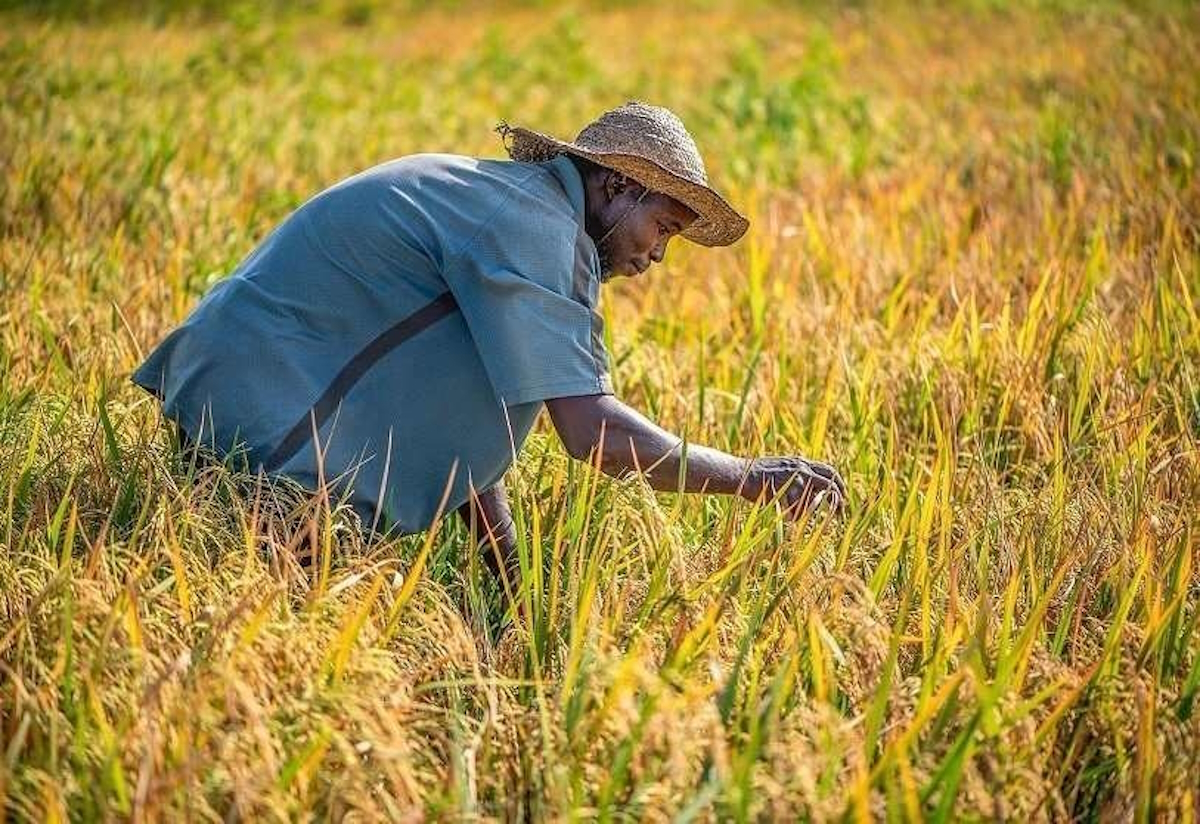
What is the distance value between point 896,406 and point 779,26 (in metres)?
10.1

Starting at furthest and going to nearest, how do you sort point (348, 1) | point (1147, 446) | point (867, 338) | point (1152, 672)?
point (348, 1) < point (867, 338) < point (1147, 446) < point (1152, 672)

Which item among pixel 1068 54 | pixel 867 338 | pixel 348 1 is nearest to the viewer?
pixel 867 338

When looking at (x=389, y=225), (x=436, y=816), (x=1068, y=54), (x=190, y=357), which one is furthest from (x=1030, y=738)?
(x=1068, y=54)

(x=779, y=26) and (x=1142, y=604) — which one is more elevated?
(x=779, y=26)

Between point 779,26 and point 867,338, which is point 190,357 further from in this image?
point 779,26

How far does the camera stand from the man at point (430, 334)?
2273 millimetres

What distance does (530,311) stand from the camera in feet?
7.30

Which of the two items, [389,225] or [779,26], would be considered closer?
[389,225]

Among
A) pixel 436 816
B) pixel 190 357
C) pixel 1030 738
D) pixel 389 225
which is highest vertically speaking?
pixel 389 225

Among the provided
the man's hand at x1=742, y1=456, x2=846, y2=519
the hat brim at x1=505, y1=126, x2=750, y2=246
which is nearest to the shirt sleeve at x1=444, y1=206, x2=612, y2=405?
the hat brim at x1=505, y1=126, x2=750, y2=246

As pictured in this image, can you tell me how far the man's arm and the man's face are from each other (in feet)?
1.03

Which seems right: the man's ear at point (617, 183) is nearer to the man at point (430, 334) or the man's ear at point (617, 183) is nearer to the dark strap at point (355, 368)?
the man at point (430, 334)

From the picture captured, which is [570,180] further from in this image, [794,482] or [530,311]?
[794,482]

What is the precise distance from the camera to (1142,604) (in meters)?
2.30
